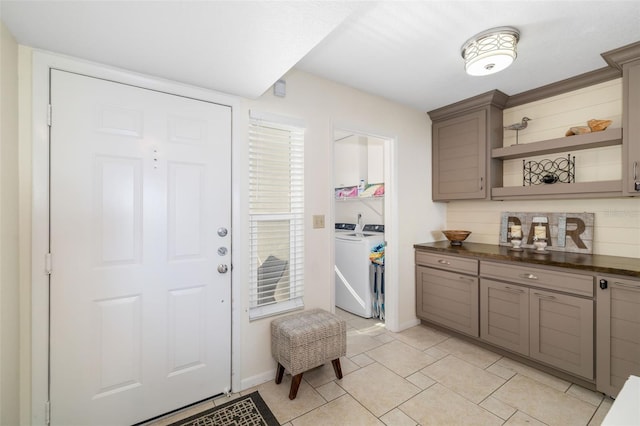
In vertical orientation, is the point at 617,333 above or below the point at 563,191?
below

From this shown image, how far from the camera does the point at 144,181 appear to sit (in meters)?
1.70

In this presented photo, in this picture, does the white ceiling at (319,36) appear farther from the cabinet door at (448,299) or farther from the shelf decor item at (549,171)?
the cabinet door at (448,299)

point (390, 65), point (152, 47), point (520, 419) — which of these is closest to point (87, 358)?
point (152, 47)

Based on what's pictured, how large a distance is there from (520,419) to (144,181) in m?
2.75

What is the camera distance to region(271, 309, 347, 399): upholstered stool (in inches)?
73.4

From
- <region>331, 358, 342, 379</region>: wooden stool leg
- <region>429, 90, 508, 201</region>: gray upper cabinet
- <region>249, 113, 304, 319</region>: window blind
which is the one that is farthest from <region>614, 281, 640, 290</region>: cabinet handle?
<region>249, 113, 304, 319</region>: window blind

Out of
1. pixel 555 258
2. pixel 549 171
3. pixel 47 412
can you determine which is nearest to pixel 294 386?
pixel 47 412

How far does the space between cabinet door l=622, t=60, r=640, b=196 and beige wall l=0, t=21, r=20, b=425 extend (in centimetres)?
367

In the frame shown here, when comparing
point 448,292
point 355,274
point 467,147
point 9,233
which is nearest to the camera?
point 9,233

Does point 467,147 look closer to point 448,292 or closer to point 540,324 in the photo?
point 448,292

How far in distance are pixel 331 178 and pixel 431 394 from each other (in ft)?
5.90

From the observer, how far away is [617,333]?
1.83 meters

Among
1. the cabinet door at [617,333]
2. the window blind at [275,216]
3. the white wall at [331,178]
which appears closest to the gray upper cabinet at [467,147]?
the white wall at [331,178]

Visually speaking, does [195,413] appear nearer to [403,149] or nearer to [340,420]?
[340,420]
